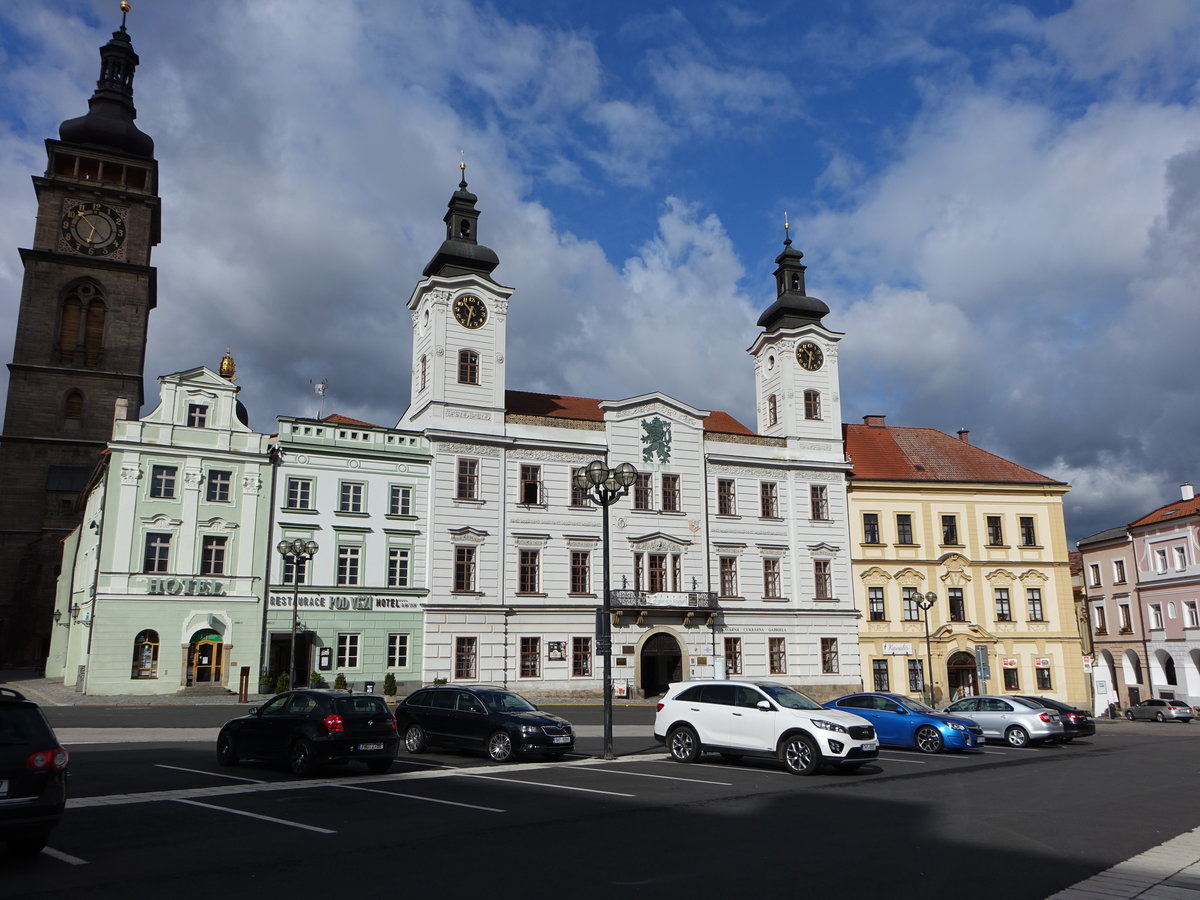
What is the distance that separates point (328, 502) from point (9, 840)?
32.1 metres

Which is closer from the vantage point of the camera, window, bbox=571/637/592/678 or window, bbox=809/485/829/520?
window, bbox=571/637/592/678

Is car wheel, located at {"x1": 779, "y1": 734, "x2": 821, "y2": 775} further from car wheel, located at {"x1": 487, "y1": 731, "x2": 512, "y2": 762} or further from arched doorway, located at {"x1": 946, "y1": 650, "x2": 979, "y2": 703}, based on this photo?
arched doorway, located at {"x1": 946, "y1": 650, "x2": 979, "y2": 703}

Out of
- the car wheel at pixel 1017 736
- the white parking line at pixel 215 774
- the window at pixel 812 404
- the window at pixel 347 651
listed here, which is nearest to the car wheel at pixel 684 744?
the white parking line at pixel 215 774

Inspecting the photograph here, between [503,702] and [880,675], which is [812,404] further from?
[503,702]

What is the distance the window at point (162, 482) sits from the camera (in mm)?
37219

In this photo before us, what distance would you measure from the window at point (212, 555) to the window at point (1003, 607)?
39.0m

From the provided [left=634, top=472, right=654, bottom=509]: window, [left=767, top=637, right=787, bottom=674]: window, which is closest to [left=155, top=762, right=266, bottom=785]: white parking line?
[left=634, top=472, right=654, bottom=509]: window

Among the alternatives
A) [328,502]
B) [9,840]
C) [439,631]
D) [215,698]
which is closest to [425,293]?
[328,502]

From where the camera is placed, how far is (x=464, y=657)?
41.1 m

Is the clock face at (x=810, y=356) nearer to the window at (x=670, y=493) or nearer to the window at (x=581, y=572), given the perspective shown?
the window at (x=670, y=493)

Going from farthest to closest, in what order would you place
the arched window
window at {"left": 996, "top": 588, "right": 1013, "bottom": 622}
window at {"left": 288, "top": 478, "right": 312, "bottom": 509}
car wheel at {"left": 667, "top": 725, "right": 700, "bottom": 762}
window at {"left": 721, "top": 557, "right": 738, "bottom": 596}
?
window at {"left": 996, "top": 588, "right": 1013, "bottom": 622}
window at {"left": 721, "top": 557, "right": 738, "bottom": 596}
window at {"left": 288, "top": 478, "right": 312, "bottom": 509}
the arched window
car wheel at {"left": 667, "top": 725, "right": 700, "bottom": 762}

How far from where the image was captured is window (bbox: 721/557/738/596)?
153 feet

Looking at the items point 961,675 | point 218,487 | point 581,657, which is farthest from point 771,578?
point 218,487

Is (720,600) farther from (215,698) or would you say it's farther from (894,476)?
(215,698)
